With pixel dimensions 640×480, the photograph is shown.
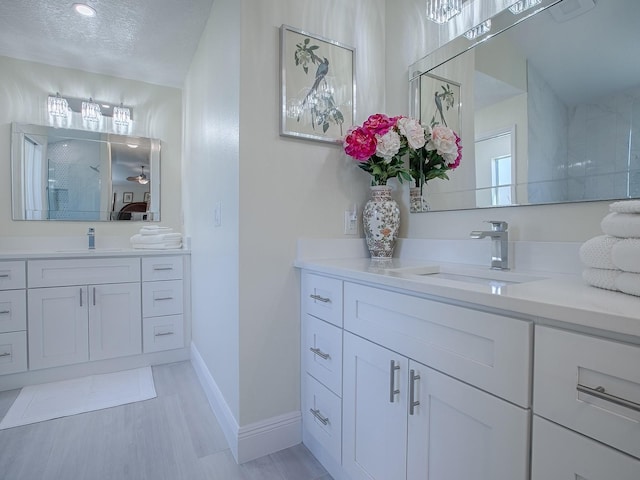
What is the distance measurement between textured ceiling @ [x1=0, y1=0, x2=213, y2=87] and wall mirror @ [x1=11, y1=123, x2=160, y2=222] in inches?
21.0

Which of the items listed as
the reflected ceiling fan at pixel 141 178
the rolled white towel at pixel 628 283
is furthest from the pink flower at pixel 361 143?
the reflected ceiling fan at pixel 141 178

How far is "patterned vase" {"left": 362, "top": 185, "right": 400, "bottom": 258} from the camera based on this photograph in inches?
61.5

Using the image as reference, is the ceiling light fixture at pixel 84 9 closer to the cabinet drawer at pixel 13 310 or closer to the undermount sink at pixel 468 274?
the cabinet drawer at pixel 13 310

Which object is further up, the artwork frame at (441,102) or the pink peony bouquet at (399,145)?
the artwork frame at (441,102)

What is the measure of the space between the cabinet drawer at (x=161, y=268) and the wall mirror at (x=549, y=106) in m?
2.03

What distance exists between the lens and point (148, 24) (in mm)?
2123

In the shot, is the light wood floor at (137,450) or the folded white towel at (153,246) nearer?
the light wood floor at (137,450)

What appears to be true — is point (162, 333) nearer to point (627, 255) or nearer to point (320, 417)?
point (320, 417)

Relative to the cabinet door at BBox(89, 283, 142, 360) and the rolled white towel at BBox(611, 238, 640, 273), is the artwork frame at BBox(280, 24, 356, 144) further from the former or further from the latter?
the cabinet door at BBox(89, 283, 142, 360)

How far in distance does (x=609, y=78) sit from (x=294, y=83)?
1.16 meters

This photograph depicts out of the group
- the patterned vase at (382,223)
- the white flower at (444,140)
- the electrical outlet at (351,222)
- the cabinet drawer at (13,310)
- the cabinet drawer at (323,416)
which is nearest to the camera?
the cabinet drawer at (323,416)

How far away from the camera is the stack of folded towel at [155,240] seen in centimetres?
264

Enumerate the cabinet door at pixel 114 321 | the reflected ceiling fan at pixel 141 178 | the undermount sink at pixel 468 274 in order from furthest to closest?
the reflected ceiling fan at pixel 141 178
the cabinet door at pixel 114 321
the undermount sink at pixel 468 274

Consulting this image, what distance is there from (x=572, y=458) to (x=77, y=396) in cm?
248
